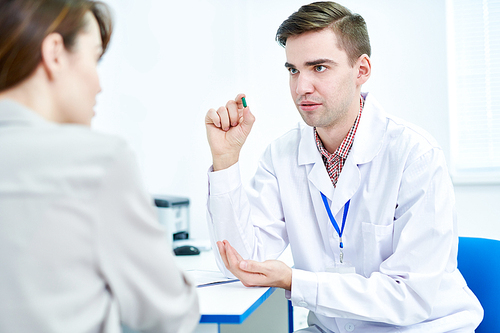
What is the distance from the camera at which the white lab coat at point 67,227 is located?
55 cm

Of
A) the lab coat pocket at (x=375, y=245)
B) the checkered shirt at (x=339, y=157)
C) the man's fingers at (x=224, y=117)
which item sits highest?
the man's fingers at (x=224, y=117)

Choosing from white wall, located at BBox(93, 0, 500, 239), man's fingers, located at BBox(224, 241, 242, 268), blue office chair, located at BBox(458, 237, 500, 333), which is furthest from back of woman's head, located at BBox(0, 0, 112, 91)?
white wall, located at BBox(93, 0, 500, 239)

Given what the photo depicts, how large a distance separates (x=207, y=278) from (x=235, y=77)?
1826 millimetres

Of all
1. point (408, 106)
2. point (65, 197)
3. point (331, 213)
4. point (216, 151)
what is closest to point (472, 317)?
point (331, 213)

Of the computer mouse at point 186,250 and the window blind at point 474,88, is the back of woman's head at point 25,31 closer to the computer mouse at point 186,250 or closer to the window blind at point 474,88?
the computer mouse at point 186,250

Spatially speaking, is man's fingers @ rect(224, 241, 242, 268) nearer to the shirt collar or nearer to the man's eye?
the shirt collar

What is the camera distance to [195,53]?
273 cm

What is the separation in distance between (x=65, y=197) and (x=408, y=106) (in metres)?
2.52

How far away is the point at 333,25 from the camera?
1.48m

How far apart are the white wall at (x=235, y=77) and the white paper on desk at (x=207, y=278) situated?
3.65 feet

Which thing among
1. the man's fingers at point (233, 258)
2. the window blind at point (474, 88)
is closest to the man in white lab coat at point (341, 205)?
the man's fingers at point (233, 258)

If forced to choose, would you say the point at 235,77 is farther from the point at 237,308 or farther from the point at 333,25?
the point at 237,308

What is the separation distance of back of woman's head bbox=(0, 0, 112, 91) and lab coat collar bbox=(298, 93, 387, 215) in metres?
0.94

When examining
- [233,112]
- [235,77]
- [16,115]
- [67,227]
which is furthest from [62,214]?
[235,77]
